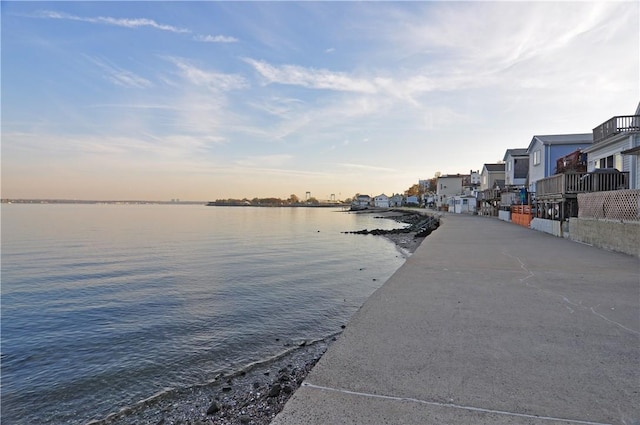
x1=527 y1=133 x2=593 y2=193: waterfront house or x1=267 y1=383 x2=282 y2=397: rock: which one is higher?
x1=527 y1=133 x2=593 y2=193: waterfront house

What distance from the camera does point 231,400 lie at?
495cm

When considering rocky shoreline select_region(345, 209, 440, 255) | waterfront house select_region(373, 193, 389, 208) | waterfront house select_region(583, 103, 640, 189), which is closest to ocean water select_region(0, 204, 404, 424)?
rocky shoreline select_region(345, 209, 440, 255)

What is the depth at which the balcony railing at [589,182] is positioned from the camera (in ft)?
57.7

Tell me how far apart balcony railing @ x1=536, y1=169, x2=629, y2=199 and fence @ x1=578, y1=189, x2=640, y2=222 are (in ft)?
9.18

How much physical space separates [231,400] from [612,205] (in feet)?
46.4

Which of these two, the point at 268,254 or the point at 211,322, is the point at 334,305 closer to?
the point at 211,322

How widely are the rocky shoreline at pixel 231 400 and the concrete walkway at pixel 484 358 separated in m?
1.07

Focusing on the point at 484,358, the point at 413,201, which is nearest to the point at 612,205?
the point at 484,358

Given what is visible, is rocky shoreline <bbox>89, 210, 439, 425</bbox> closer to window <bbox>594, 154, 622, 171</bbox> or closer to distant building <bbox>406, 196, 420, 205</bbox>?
window <bbox>594, 154, 622, 171</bbox>

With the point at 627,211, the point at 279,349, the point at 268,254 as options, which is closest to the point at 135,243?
the point at 268,254

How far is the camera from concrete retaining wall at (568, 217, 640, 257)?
1132 cm

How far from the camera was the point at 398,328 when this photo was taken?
4.93m

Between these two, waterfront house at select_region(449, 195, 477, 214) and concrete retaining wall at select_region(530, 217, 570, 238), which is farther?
waterfront house at select_region(449, 195, 477, 214)

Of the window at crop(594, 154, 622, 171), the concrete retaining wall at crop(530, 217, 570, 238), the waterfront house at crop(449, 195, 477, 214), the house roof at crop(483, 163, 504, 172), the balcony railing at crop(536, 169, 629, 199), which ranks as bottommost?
the concrete retaining wall at crop(530, 217, 570, 238)
